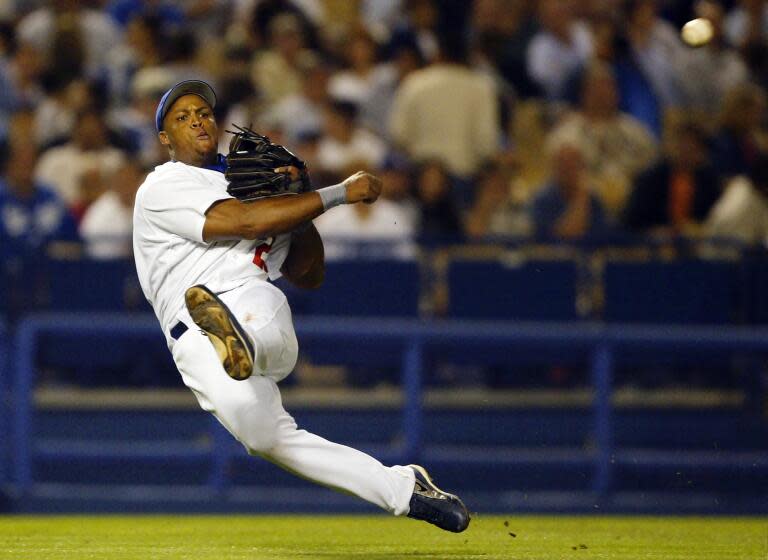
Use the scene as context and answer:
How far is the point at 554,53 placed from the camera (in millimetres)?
11945

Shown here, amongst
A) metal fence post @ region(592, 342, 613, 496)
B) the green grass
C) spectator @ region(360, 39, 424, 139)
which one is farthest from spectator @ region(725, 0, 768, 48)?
the green grass

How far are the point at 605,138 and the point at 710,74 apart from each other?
136 centimetres

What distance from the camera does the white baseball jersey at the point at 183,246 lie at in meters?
5.52

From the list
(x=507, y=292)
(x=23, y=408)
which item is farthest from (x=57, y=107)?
(x=507, y=292)

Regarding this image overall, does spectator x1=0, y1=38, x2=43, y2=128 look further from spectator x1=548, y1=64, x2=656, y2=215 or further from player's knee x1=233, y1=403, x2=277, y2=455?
player's knee x1=233, y1=403, x2=277, y2=455

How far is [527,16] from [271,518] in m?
5.49

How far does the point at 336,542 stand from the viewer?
6836mm

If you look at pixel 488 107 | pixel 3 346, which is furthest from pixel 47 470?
pixel 488 107

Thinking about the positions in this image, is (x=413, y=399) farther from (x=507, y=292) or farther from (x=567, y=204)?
(x=567, y=204)

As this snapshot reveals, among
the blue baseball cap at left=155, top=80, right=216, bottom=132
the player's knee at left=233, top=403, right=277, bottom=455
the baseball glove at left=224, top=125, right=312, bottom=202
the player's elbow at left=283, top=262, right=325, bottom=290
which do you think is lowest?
the player's knee at left=233, top=403, right=277, bottom=455

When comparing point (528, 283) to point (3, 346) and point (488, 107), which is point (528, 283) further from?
point (3, 346)

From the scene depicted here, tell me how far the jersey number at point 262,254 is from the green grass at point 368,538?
119 cm

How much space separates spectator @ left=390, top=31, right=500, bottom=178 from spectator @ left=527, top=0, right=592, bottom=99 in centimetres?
90

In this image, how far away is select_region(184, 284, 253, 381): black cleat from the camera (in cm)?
528
